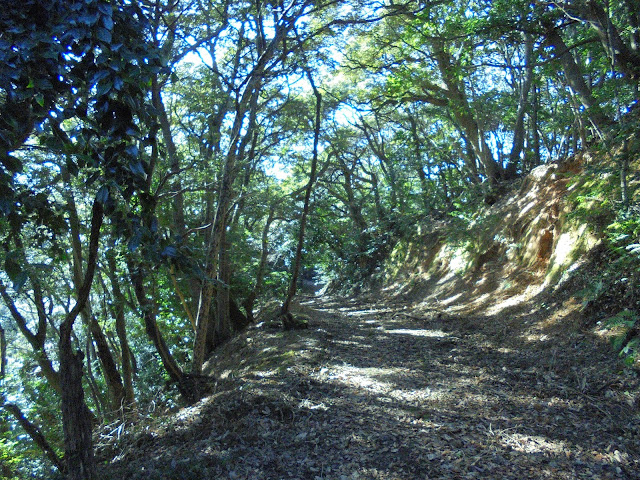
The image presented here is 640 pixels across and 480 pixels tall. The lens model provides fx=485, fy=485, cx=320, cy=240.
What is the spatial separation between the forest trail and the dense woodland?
42.9 inches

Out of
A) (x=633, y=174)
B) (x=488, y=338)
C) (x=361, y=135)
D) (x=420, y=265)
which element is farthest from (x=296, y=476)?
(x=361, y=135)

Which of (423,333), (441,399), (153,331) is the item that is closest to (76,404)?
(153,331)

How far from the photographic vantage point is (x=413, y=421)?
16.6 ft

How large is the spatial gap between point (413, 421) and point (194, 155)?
9161mm

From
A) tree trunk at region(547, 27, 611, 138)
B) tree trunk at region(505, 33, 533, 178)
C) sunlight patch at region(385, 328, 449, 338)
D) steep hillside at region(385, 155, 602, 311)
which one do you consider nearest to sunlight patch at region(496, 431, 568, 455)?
steep hillside at region(385, 155, 602, 311)

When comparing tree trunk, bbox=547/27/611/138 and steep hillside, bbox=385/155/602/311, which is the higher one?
tree trunk, bbox=547/27/611/138

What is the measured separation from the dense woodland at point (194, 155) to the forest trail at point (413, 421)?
1089 mm

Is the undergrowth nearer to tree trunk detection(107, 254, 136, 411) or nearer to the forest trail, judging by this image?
the forest trail

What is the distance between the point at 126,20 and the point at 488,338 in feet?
24.5

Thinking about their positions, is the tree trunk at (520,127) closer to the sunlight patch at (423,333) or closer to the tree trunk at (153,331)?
the sunlight patch at (423,333)

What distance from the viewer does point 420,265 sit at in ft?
55.8

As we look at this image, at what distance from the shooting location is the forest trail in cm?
416

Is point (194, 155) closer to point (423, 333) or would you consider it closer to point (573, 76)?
point (423, 333)

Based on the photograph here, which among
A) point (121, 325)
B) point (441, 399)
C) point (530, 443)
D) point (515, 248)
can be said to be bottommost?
point (530, 443)
